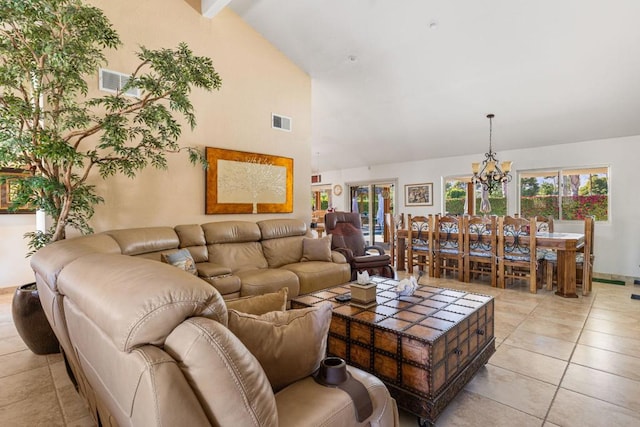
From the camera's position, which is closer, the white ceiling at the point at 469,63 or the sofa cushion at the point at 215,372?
the sofa cushion at the point at 215,372

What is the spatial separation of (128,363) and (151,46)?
390 cm

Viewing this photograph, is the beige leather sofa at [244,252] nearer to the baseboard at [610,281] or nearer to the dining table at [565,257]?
the dining table at [565,257]

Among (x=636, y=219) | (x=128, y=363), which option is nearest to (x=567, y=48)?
(x=636, y=219)

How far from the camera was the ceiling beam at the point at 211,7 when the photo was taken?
3.83 metres

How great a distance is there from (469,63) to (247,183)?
326 centimetres

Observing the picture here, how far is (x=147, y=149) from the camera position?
3121 mm

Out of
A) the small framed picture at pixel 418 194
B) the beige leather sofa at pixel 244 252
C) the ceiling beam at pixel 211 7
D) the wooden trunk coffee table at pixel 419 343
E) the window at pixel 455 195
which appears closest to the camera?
the wooden trunk coffee table at pixel 419 343

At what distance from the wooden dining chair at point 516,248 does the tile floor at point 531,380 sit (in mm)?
1008

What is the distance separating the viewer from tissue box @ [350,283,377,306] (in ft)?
7.70

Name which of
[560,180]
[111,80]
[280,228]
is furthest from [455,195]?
[111,80]

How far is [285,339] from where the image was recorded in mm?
1134

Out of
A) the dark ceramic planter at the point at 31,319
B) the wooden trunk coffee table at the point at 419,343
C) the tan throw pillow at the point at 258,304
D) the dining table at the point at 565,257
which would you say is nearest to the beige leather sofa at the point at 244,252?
the dark ceramic planter at the point at 31,319

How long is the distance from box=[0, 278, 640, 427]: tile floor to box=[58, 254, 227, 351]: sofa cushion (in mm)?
1526

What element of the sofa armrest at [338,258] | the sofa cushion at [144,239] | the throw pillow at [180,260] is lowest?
the sofa armrest at [338,258]
